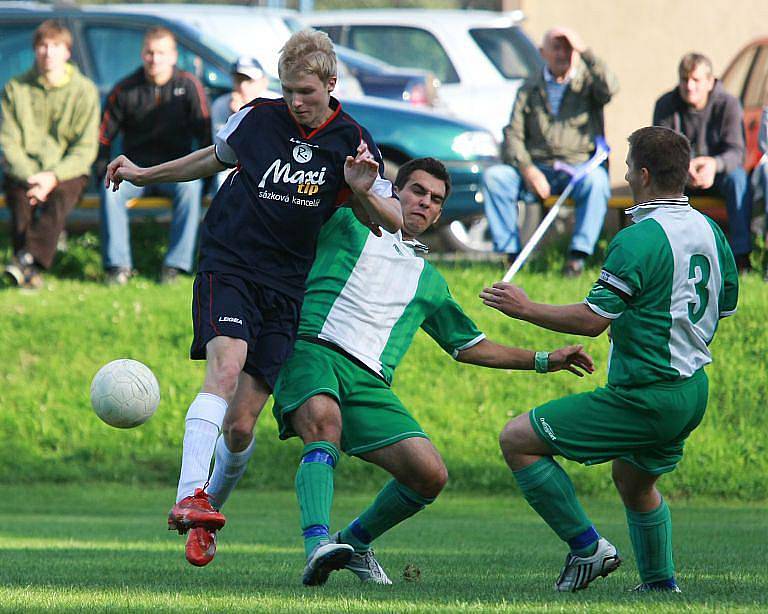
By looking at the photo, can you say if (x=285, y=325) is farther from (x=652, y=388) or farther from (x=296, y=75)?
(x=652, y=388)

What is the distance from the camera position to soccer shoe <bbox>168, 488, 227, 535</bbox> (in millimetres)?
5680

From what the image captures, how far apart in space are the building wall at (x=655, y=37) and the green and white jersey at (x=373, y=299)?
14.5 metres

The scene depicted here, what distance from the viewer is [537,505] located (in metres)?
6.26

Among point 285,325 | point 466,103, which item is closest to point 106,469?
point 285,325

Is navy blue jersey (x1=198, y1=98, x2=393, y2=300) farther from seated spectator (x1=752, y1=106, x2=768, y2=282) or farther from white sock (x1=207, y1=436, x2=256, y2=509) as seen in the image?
seated spectator (x1=752, y1=106, x2=768, y2=282)

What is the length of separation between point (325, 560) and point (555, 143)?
25.8 ft

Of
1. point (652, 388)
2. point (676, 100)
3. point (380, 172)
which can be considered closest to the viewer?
point (652, 388)

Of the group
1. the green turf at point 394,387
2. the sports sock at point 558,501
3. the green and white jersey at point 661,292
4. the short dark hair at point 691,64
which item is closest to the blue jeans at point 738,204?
the green turf at point 394,387

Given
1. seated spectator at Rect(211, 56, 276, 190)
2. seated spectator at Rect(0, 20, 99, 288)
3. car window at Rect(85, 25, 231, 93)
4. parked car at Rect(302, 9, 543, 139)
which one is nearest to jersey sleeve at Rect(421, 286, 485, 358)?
seated spectator at Rect(211, 56, 276, 190)

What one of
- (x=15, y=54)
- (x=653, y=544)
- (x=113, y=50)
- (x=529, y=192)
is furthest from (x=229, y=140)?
(x=15, y=54)

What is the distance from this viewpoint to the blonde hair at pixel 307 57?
6.26 meters

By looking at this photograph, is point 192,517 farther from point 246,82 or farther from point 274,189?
point 246,82

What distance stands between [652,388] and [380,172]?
1467mm

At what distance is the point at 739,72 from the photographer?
1605 cm
